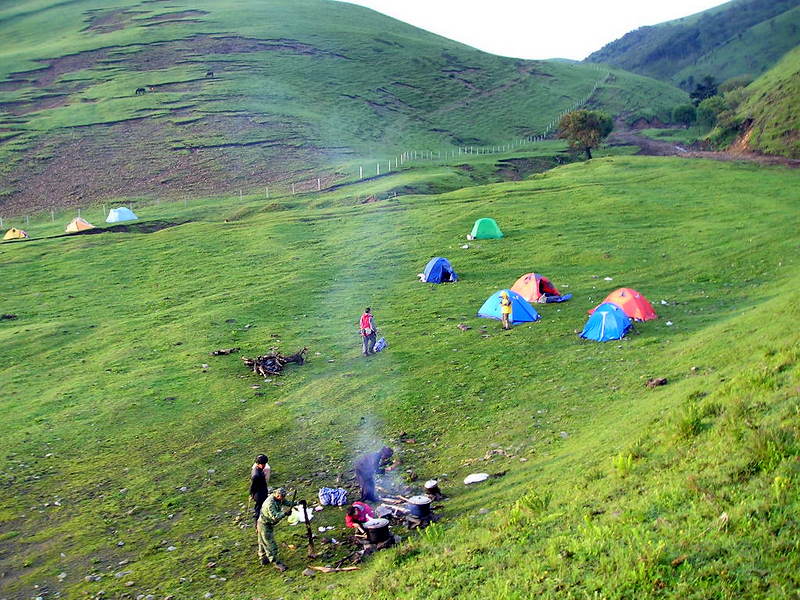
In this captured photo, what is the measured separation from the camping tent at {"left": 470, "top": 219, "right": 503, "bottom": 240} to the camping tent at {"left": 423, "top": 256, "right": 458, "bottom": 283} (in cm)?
898

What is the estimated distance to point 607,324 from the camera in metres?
26.6

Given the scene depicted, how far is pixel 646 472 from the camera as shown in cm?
1249

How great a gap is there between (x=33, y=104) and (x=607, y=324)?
368 ft

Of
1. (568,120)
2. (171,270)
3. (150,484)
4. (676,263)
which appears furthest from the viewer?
(568,120)

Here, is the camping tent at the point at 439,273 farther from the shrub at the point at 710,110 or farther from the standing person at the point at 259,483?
the shrub at the point at 710,110

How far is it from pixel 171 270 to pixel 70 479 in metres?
26.7

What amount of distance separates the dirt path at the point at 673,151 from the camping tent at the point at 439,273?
4785cm

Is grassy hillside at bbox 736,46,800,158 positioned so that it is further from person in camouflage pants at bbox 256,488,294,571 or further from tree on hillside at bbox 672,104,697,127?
person in camouflage pants at bbox 256,488,294,571

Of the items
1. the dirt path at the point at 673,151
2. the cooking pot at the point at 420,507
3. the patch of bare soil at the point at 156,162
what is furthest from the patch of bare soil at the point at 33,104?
the cooking pot at the point at 420,507

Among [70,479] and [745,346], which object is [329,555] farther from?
[745,346]

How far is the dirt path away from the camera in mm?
72125

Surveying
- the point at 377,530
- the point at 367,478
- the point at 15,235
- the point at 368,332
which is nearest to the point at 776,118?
the point at 368,332

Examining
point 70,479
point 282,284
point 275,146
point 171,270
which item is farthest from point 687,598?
point 275,146

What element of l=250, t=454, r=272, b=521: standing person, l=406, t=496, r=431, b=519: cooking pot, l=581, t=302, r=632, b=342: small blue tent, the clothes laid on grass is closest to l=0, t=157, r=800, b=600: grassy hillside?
the clothes laid on grass
